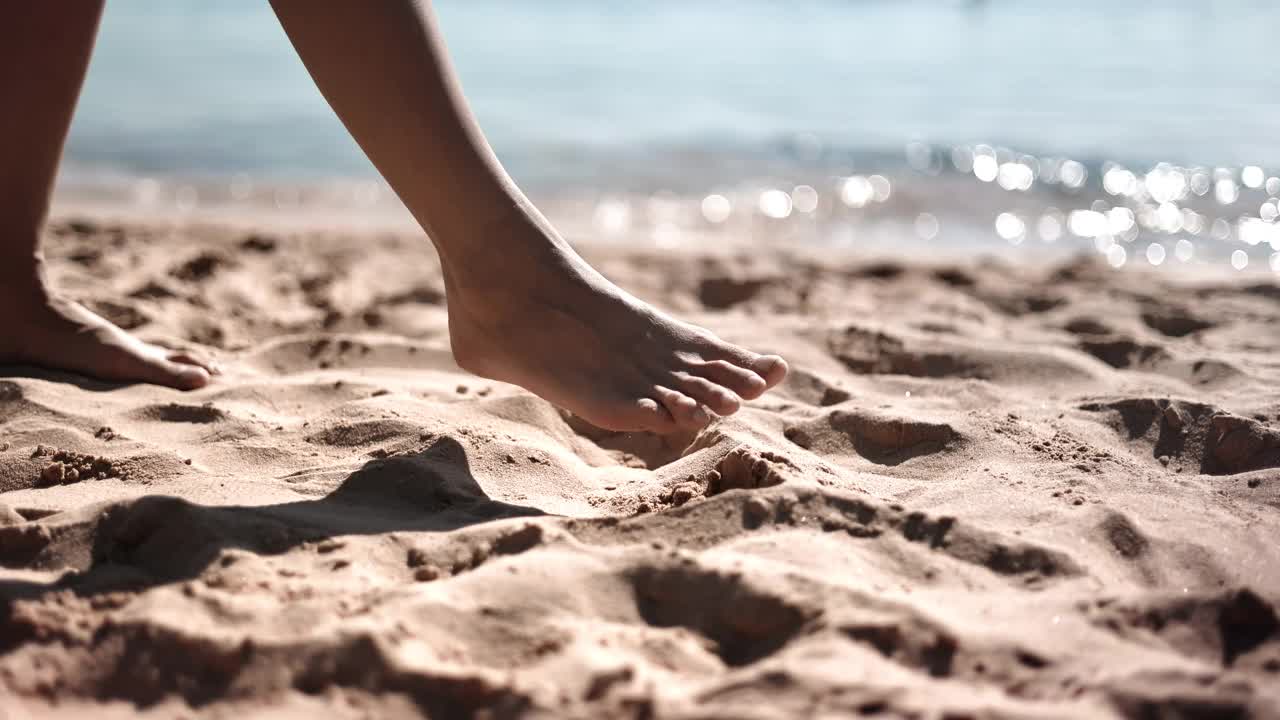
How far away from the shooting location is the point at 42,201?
6.80 feet

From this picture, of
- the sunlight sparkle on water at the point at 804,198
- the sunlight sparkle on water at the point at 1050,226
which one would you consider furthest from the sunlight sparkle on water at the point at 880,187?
the sunlight sparkle on water at the point at 1050,226

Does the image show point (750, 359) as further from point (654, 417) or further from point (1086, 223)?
point (1086, 223)

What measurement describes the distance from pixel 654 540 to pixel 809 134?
6.46 metres

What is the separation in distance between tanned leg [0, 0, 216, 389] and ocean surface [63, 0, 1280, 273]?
292 centimetres

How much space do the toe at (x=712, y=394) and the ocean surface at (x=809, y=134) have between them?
3.02 metres

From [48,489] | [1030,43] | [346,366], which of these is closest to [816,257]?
[346,366]

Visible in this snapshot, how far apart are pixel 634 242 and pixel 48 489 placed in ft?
10.2

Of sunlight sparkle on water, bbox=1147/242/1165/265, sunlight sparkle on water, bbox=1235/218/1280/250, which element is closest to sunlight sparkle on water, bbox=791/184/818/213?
sunlight sparkle on water, bbox=1147/242/1165/265

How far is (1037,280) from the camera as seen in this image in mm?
3570

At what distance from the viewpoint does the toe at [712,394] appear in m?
1.78

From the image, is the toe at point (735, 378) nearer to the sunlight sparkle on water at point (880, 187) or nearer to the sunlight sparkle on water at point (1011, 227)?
the sunlight sparkle on water at point (1011, 227)

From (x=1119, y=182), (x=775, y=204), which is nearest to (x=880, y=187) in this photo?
(x=775, y=204)

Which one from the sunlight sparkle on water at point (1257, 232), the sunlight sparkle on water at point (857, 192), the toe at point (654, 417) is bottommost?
the toe at point (654, 417)

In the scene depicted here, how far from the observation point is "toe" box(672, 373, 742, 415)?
69.9 inches
